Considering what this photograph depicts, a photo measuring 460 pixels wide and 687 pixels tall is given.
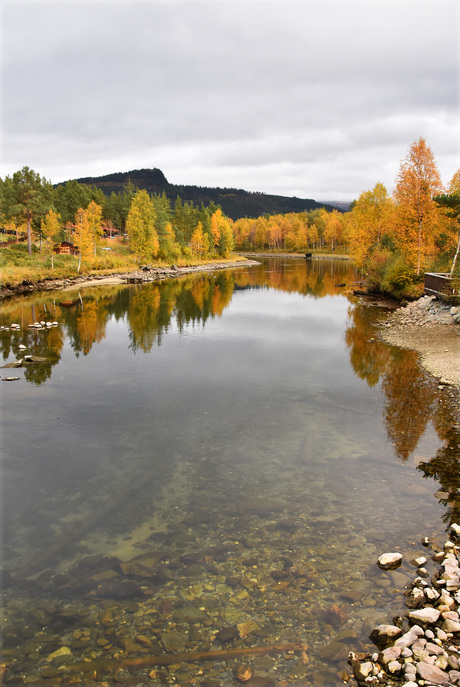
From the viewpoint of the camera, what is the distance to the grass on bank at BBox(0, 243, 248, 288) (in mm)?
60312

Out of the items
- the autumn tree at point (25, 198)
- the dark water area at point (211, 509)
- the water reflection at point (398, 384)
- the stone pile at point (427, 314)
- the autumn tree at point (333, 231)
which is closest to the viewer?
the dark water area at point (211, 509)

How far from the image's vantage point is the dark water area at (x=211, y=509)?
7.32 metres

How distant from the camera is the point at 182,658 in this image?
6.99 metres

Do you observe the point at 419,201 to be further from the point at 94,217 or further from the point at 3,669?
the point at 94,217

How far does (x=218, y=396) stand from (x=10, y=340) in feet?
62.4

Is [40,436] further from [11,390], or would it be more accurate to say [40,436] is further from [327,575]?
[327,575]

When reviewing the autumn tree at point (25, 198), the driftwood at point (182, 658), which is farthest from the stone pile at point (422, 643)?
the autumn tree at point (25, 198)

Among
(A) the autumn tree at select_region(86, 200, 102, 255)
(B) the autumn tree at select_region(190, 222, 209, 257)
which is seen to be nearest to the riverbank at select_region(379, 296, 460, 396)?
(A) the autumn tree at select_region(86, 200, 102, 255)

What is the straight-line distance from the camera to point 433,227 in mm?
47875

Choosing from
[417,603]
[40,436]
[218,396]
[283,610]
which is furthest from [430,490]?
[40,436]

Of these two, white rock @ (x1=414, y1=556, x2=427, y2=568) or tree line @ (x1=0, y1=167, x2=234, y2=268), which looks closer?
white rock @ (x1=414, y1=556, x2=427, y2=568)

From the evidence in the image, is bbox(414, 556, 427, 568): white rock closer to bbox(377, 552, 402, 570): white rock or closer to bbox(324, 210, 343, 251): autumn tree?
bbox(377, 552, 402, 570): white rock

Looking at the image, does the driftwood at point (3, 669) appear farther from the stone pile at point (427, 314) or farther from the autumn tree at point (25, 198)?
the autumn tree at point (25, 198)

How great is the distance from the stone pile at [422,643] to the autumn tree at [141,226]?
89.8 m
